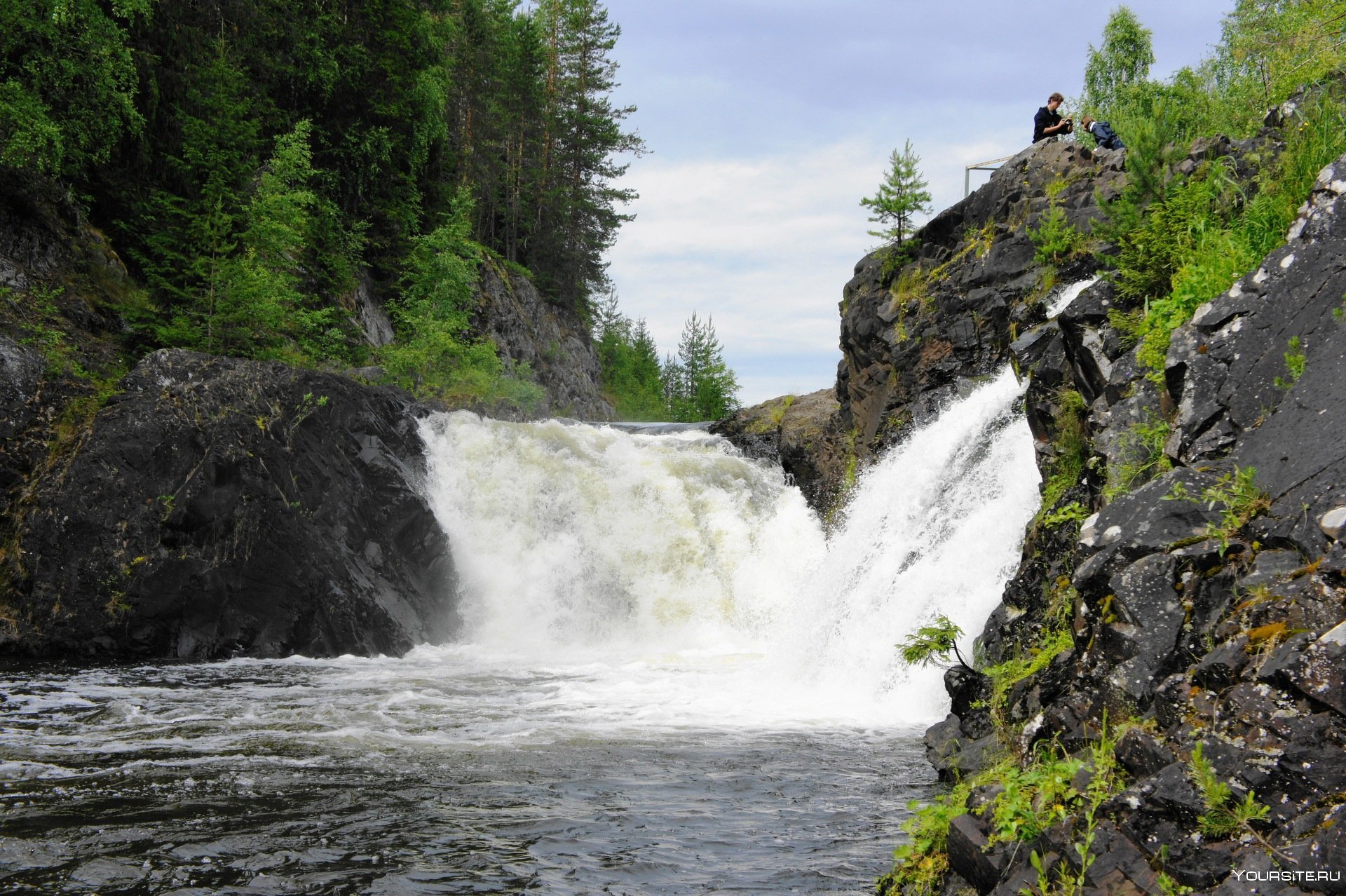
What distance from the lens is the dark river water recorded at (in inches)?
219

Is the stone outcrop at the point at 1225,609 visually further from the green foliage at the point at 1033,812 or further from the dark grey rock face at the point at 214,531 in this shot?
the dark grey rock face at the point at 214,531

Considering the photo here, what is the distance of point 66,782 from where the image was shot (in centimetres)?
727

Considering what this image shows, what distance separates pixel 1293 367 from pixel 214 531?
14329mm

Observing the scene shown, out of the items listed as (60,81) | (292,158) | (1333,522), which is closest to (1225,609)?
(1333,522)

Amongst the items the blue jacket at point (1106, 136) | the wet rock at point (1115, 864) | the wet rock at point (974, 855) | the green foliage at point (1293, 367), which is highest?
the blue jacket at point (1106, 136)

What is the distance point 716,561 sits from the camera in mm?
19516

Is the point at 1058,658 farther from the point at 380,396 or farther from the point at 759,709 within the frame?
the point at 380,396

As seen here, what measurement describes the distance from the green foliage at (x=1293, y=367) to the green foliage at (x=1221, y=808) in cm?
247

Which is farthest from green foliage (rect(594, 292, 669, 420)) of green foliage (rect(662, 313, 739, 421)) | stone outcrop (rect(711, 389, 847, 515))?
stone outcrop (rect(711, 389, 847, 515))

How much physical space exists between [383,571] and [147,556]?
12.3 ft

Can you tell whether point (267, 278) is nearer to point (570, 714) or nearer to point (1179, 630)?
point (570, 714)

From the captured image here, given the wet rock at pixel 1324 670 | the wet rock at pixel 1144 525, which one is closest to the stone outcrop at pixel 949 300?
the wet rock at pixel 1144 525

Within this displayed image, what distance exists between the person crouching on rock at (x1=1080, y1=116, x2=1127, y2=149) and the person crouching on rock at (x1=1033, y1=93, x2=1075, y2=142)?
72 centimetres

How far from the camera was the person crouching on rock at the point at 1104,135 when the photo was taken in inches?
623
